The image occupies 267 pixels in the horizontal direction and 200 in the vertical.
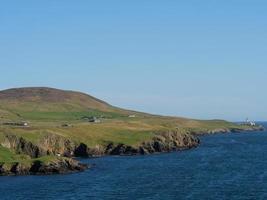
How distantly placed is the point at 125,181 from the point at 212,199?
29.6m

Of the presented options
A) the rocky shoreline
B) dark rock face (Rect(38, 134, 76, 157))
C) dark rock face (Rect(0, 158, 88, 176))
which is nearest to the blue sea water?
dark rock face (Rect(0, 158, 88, 176))

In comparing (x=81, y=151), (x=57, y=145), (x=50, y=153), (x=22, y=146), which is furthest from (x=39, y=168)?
(x=81, y=151)

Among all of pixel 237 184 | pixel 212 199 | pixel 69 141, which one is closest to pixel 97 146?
pixel 69 141

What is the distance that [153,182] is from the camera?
126000 millimetres

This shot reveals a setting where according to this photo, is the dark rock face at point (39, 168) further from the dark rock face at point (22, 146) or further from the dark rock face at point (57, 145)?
the dark rock face at point (57, 145)

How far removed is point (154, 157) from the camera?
188 m

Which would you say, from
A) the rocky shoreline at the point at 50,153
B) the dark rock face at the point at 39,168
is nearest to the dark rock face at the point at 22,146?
the rocky shoreline at the point at 50,153

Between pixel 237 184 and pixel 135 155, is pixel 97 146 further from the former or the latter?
pixel 237 184

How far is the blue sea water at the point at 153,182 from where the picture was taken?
360 feet

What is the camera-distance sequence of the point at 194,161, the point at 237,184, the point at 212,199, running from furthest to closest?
the point at 194,161 → the point at 237,184 → the point at 212,199

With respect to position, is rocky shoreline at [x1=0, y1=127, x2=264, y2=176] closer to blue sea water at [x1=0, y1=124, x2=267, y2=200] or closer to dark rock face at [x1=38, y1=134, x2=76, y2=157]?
dark rock face at [x1=38, y1=134, x2=76, y2=157]

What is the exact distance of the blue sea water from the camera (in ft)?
360

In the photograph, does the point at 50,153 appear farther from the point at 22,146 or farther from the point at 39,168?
the point at 39,168

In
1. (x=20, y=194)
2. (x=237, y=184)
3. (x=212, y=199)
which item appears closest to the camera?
(x=212, y=199)
